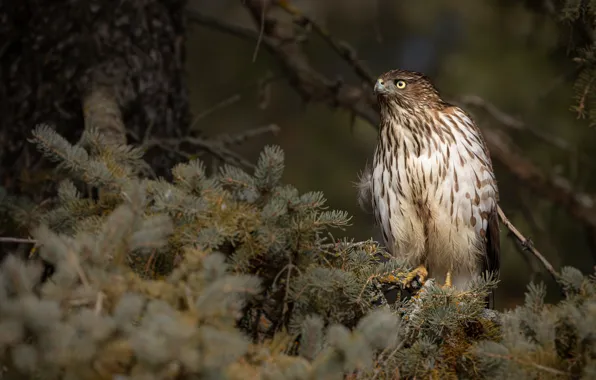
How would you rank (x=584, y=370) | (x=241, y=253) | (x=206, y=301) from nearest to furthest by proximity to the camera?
1. (x=206, y=301)
2. (x=584, y=370)
3. (x=241, y=253)

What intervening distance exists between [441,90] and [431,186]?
3.35 metres

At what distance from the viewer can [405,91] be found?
4.29 m

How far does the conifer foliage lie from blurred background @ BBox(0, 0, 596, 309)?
1.41 metres

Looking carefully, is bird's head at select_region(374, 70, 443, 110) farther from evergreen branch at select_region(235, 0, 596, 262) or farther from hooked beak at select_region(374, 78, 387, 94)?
evergreen branch at select_region(235, 0, 596, 262)

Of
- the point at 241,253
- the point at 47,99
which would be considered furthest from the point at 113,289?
the point at 47,99

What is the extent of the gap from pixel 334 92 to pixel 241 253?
2391mm

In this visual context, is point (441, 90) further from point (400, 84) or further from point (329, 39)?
point (329, 39)

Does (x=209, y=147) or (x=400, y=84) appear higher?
(x=400, y=84)

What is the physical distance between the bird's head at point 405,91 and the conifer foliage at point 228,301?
58.0 inches

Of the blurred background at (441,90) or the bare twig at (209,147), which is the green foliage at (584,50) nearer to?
the blurred background at (441,90)

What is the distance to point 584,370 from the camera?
6.45 ft

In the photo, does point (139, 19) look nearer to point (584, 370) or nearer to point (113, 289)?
point (113, 289)

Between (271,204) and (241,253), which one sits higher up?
(271,204)

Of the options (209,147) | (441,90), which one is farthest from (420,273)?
(441,90)
